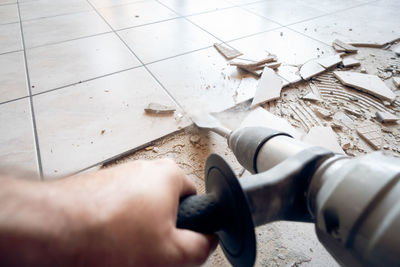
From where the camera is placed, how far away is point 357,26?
172cm

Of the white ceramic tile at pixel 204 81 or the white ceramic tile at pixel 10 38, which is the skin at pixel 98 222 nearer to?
the white ceramic tile at pixel 204 81

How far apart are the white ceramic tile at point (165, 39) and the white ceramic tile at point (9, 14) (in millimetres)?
865

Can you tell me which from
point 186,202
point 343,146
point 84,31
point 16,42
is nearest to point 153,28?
point 84,31

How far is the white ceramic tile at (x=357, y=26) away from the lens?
158 centimetres

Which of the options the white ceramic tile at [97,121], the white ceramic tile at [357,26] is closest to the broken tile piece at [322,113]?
the white ceramic tile at [97,121]

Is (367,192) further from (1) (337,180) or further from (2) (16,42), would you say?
(2) (16,42)

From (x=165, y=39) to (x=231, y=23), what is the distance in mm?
503

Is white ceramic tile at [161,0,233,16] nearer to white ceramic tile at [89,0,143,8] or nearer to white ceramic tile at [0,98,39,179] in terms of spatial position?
white ceramic tile at [89,0,143,8]

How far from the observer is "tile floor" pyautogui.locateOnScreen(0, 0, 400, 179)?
937 mm

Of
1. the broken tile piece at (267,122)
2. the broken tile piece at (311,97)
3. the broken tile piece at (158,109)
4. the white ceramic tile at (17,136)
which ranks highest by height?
the broken tile piece at (311,97)

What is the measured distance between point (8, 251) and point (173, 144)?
27.4 inches

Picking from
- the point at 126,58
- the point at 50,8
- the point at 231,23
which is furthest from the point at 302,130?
the point at 50,8

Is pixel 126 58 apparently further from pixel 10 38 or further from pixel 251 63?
pixel 10 38

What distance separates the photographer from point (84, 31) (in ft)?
5.40
